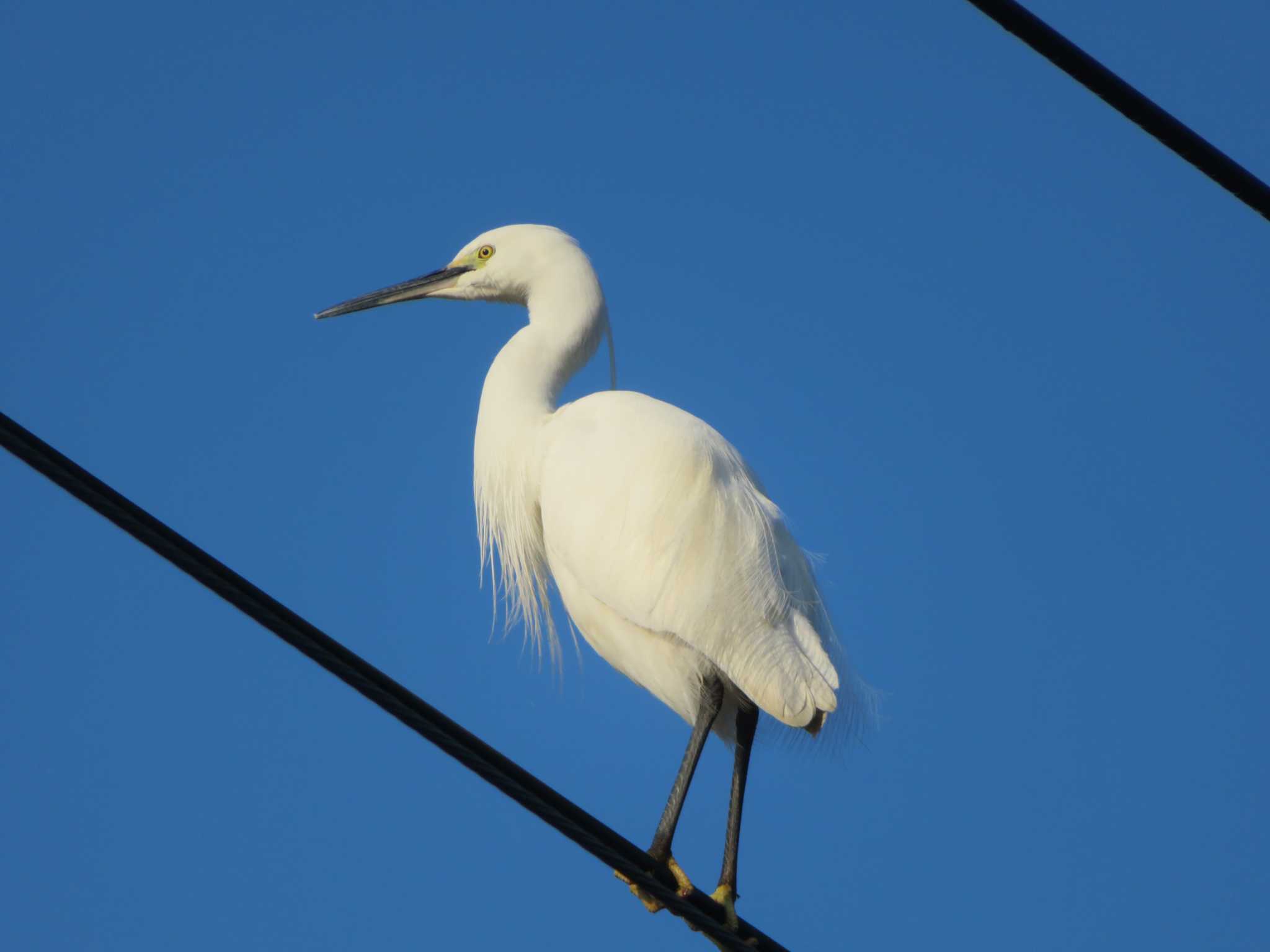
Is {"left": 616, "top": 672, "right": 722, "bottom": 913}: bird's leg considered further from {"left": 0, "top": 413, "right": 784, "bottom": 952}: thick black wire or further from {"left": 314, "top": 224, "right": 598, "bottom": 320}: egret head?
{"left": 314, "top": 224, "right": 598, "bottom": 320}: egret head

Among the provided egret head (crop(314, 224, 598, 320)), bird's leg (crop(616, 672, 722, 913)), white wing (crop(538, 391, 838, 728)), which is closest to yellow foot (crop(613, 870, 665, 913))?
bird's leg (crop(616, 672, 722, 913))

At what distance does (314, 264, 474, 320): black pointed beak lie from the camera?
6.70 meters

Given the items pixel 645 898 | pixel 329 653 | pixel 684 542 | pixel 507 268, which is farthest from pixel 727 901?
pixel 507 268

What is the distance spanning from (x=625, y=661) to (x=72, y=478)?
131 inches

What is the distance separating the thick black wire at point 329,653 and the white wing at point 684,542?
152cm

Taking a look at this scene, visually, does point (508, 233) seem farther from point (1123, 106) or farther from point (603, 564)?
point (1123, 106)

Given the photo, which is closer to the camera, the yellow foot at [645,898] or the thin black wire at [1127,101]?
the thin black wire at [1127,101]

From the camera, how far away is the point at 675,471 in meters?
5.19

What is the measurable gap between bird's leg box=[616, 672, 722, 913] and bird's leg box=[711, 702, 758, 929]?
0.32 feet

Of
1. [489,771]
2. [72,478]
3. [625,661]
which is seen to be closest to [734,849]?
[625,661]

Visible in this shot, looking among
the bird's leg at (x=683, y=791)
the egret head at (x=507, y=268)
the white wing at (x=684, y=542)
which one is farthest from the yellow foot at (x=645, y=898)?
the egret head at (x=507, y=268)

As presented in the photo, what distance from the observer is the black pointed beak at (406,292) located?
6.70 m

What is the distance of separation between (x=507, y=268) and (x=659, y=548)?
181cm

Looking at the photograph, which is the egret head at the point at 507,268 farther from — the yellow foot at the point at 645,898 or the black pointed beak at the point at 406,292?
the yellow foot at the point at 645,898
